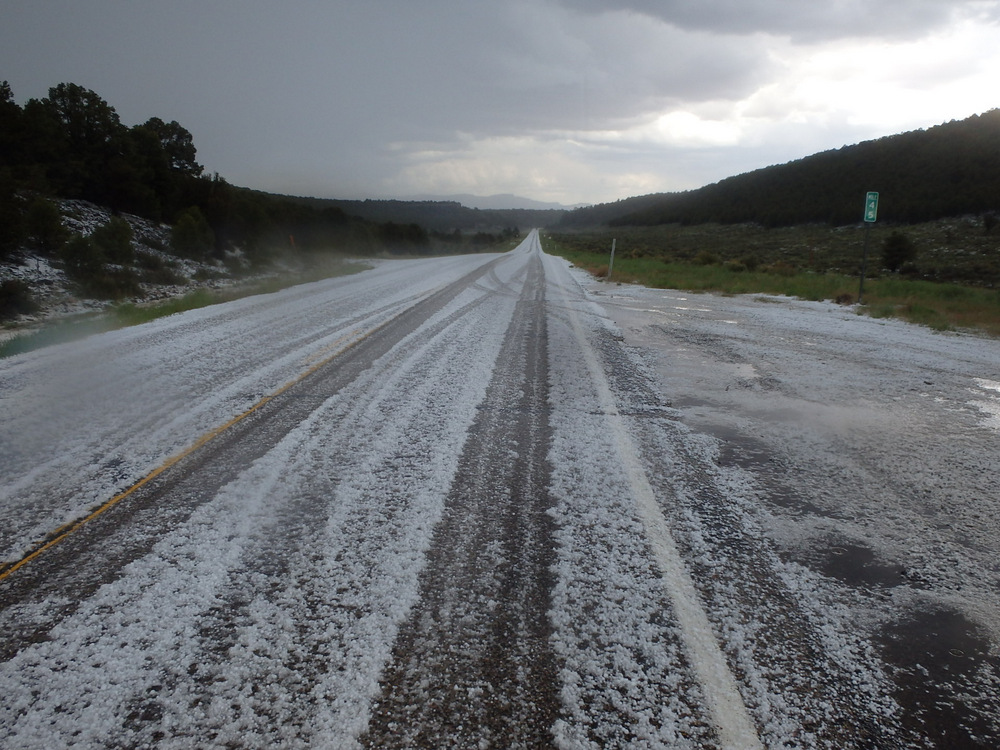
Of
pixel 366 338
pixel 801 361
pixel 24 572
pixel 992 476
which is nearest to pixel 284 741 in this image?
pixel 24 572

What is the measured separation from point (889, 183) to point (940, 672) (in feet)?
262

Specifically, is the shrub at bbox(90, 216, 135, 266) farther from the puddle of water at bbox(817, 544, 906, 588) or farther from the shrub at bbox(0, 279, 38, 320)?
the puddle of water at bbox(817, 544, 906, 588)

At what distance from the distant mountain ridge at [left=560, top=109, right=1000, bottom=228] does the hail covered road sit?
2315 inches

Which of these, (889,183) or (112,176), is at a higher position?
(889,183)

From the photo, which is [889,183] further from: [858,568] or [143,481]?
Result: [143,481]

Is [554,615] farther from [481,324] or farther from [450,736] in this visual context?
[481,324]

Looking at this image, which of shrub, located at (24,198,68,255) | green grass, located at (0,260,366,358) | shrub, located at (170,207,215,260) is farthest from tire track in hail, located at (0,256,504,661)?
shrub, located at (170,207,215,260)

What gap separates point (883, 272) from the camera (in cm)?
2667

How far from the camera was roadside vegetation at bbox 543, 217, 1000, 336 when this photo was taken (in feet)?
44.6

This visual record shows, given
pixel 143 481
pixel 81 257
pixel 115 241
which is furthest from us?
pixel 115 241

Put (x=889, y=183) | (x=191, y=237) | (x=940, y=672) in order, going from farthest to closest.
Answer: (x=889, y=183)
(x=191, y=237)
(x=940, y=672)

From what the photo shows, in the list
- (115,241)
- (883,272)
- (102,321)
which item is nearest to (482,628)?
(102,321)

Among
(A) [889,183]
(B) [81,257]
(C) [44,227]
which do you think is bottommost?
(B) [81,257]

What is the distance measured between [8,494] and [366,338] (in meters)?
5.10
